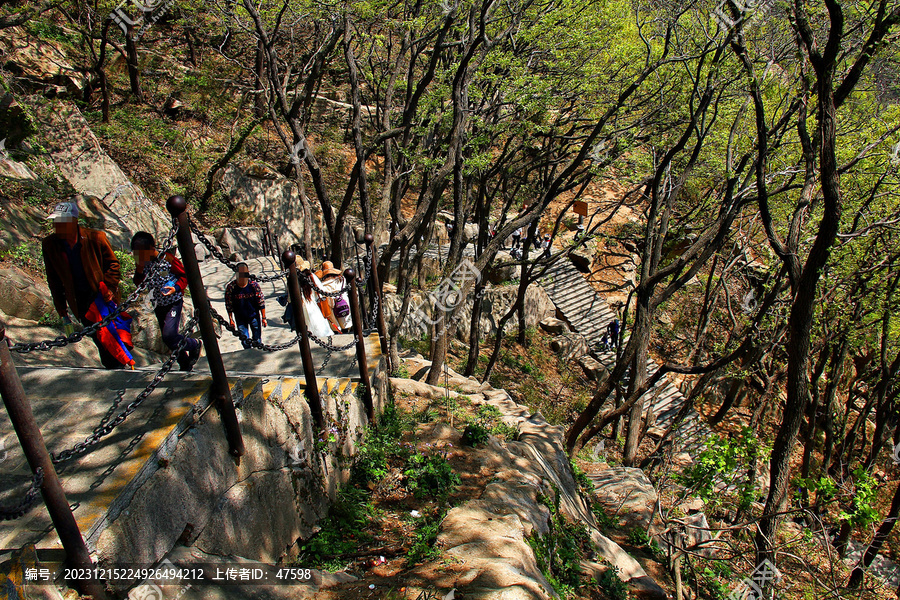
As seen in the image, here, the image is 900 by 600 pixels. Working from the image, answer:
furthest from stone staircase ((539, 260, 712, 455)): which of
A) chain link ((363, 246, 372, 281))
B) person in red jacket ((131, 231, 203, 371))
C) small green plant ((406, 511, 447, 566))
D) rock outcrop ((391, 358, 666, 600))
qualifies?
person in red jacket ((131, 231, 203, 371))

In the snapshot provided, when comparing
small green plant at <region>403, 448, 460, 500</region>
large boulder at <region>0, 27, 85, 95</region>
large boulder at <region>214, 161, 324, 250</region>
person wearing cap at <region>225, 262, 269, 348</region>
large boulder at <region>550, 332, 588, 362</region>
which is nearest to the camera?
small green plant at <region>403, 448, 460, 500</region>

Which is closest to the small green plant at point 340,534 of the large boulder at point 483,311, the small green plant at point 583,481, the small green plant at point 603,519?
the small green plant at point 603,519

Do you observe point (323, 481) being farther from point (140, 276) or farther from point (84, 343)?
point (84, 343)

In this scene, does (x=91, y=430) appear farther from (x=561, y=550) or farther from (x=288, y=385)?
(x=561, y=550)

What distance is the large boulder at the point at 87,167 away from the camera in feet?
39.5

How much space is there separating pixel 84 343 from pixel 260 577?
5.13m

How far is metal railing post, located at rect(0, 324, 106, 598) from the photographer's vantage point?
2.03 metres

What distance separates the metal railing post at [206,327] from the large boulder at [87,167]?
1009 centimetres

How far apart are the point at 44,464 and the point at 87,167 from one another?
13.8 m

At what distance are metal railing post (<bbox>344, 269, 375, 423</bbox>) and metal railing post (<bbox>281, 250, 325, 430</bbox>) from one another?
3.07 ft

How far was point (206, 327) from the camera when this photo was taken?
310cm

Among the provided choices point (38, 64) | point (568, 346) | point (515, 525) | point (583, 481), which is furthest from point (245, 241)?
point (515, 525)

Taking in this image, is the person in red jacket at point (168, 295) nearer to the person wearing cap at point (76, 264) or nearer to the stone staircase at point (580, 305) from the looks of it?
the person wearing cap at point (76, 264)

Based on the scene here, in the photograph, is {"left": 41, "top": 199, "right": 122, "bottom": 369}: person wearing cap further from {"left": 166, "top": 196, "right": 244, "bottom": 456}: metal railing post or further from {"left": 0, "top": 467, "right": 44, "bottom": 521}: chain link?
{"left": 0, "top": 467, "right": 44, "bottom": 521}: chain link
